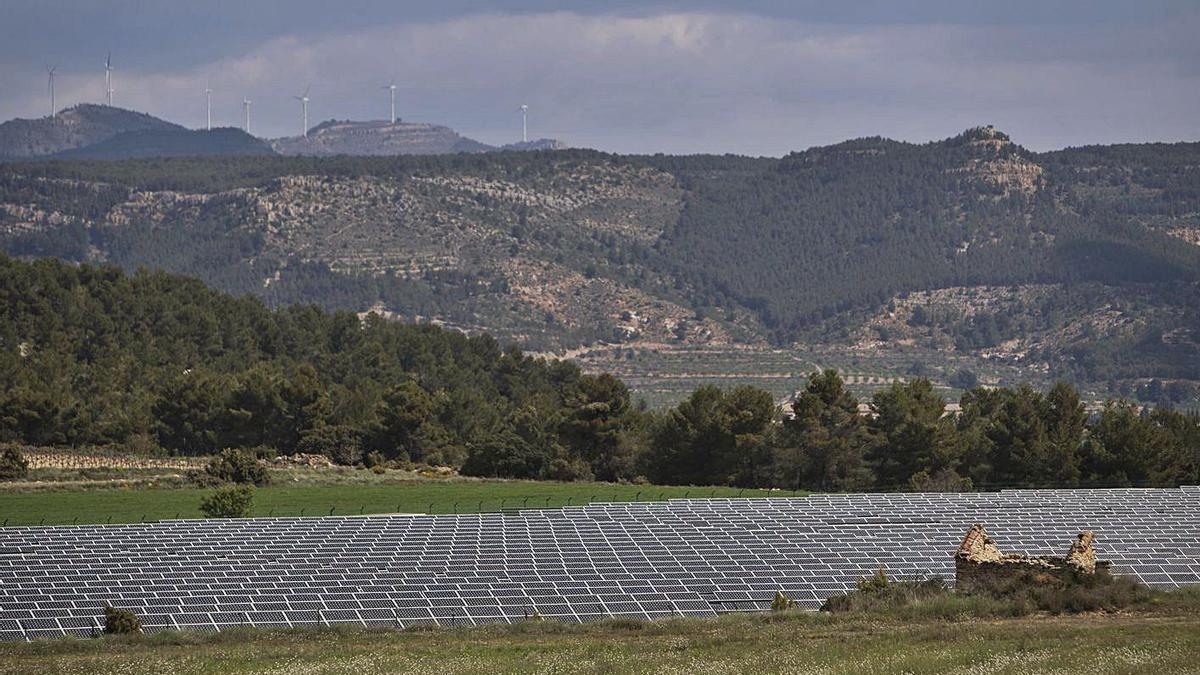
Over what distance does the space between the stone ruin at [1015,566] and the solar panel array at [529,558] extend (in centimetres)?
342

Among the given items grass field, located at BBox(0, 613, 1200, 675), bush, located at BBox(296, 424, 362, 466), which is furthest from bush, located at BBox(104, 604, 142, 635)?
bush, located at BBox(296, 424, 362, 466)

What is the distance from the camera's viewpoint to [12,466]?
73250 millimetres

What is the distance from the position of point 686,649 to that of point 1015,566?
8.08m

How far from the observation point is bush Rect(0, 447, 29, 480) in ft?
238

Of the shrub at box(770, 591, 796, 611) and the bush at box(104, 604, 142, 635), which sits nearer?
the bush at box(104, 604, 142, 635)

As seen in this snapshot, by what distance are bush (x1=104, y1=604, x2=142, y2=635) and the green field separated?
2303cm

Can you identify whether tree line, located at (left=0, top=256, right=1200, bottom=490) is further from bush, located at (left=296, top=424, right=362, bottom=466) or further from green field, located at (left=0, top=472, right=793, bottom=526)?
green field, located at (left=0, top=472, right=793, bottom=526)

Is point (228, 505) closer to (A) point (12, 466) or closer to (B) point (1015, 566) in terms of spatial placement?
(A) point (12, 466)

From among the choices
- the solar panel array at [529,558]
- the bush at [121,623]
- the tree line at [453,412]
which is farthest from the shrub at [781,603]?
the tree line at [453,412]

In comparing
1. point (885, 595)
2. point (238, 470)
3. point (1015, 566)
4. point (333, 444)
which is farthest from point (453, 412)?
point (1015, 566)

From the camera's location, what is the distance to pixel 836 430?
76875 millimetres

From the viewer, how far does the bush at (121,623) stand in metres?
33.1

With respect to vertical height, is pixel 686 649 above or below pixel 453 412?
above

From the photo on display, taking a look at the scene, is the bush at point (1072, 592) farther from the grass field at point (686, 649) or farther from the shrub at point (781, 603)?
the shrub at point (781, 603)
